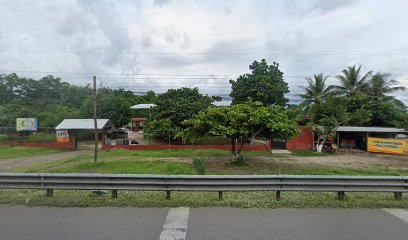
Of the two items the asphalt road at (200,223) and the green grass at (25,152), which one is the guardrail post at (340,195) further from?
the green grass at (25,152)

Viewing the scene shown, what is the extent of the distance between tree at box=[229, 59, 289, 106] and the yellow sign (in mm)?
10066

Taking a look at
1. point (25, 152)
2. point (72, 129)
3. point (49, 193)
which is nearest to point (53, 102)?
point (72, 129)

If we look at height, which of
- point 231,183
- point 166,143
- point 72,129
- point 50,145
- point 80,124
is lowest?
point 50,145

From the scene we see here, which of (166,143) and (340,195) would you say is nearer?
(340,195)

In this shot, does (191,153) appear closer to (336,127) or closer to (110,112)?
(336,127)

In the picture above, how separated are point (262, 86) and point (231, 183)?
24.1 metres

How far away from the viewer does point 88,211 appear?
201 inches

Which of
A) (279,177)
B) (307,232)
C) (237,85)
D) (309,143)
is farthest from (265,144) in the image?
(307,232)

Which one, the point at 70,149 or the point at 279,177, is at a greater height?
the point at 279,177

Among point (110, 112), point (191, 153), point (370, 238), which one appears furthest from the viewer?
point (110, 112)

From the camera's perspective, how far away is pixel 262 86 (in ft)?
93.1

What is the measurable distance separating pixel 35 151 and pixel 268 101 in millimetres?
24375

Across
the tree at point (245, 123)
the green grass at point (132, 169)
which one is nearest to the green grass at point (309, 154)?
the tree at point (245, 123)

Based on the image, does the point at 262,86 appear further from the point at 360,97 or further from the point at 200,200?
the point at 200,200
